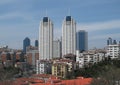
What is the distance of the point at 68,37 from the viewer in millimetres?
101562

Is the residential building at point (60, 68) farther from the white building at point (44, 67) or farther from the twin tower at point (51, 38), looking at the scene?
the twin tower at point (51, 38)

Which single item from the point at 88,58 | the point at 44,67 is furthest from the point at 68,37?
the point at 88,58

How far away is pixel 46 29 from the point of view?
10012cm

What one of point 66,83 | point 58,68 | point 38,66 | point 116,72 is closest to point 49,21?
point 38,66

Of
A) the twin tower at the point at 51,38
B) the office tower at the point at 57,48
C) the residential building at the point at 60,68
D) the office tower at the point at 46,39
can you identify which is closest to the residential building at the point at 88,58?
the residential building at the point at 60,68

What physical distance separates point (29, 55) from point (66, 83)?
65.8 m

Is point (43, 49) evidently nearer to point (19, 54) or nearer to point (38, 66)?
point (19, 54)

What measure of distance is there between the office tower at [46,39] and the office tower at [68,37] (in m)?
3.73

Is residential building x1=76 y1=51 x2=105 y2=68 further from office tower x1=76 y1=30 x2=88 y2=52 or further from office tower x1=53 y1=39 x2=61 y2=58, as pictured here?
office tower x1=76 y1=30 x2=88 y2=52

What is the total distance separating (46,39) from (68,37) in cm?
611

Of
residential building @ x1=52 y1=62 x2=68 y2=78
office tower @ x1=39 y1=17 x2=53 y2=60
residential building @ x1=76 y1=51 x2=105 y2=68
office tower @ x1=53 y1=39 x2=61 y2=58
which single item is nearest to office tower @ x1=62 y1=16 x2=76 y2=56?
office tower @ x1=53 y1=39 x2=61 y2=58

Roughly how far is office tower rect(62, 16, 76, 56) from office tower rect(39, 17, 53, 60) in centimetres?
373

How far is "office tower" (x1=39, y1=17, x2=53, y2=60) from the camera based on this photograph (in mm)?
96625

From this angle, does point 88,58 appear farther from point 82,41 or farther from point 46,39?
point 82,41
